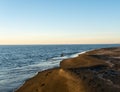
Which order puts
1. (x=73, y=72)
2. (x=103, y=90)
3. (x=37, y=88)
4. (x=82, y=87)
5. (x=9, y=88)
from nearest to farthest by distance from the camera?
(x=103, y=90) < (x=82, y=87) < (x=37, y=88) < (x=73, y=72) < (x=9, y=88)

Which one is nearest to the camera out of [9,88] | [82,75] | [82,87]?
[82,87]

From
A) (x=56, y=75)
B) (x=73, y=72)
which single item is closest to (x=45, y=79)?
(x=56, y=75)

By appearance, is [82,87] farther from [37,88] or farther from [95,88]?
[37,88]

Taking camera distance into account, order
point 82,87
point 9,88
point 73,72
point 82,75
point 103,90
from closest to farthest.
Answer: point 103,90, point 82,87, point 82,75, point 73,72, point 9,88

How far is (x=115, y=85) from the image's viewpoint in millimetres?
18109

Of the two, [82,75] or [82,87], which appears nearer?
[82,87]

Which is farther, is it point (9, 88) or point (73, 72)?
point (9, 88)

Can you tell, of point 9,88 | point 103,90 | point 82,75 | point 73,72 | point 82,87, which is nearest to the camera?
point 103,90

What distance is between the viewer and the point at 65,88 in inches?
722

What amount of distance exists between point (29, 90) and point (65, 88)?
3.66 metres

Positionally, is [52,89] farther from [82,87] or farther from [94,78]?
[94,78]

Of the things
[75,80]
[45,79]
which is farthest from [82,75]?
[45,79]

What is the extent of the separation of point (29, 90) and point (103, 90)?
6.80 meters

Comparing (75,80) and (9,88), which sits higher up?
(75,80)
